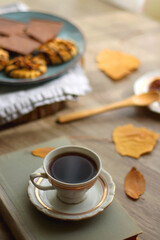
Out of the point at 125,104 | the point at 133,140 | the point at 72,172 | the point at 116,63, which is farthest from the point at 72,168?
the point at 116,63

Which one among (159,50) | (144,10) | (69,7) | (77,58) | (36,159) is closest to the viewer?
(36,159)

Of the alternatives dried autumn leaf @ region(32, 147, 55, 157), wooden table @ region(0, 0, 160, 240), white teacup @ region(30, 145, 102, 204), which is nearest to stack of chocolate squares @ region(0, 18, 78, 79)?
wooden table @ region(0, 0, 160, 240)

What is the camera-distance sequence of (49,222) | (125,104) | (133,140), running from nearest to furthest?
1. (49,222)
2. (133,140)
3. (125,104)

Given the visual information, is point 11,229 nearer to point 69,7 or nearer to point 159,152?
point 159,152

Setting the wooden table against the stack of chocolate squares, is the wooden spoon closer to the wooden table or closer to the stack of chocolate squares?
the wooden table

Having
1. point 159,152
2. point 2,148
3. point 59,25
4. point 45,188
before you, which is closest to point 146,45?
point 59,25

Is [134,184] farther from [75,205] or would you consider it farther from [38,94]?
[38,94]
